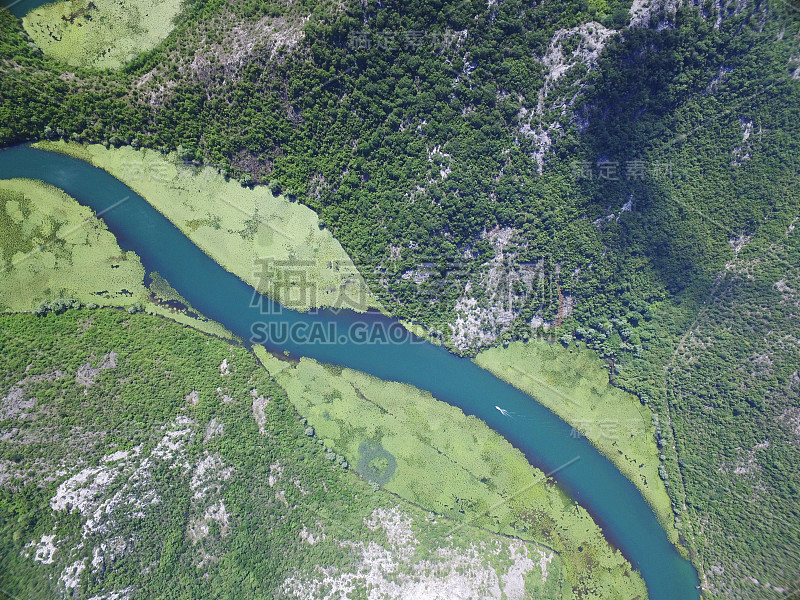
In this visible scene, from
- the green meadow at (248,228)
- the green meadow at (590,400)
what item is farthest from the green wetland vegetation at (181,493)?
the green meadow at (590,400)

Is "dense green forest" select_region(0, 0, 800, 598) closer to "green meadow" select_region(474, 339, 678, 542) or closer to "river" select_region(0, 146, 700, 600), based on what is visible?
"green meadow" select_region(474, 339, 678, 542)

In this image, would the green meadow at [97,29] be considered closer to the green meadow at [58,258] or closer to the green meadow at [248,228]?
the green meadow at [248,228]

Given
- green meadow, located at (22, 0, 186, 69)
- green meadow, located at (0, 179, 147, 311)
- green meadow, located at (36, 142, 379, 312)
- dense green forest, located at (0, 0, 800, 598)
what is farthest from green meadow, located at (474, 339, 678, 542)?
green meadow, located at (22, 0, 186, 69)

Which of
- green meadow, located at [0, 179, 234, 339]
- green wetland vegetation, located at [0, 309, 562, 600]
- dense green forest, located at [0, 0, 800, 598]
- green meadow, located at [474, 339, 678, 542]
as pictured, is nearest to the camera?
green wetland vegetation, located at [0, 309, 562, 600]

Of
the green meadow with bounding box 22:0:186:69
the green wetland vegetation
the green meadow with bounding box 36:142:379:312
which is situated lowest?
the green wetland vegetation

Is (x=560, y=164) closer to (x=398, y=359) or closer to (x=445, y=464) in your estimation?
(x=398, y=359)

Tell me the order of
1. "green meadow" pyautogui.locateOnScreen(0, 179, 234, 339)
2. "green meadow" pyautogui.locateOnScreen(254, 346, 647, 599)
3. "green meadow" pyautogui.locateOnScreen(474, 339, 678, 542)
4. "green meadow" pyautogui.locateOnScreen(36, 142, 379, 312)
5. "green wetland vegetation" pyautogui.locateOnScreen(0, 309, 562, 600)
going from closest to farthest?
"green wetland vegetation" pyautogui.locateOnScreen(0, 309, 562, 600)
"green meadow" pyautogui.locateOnScreen(0, 179, 234, 339)
"green meadow" pyautogui.locateOnScreen(36, 142, 379, 312)
"green meadow" pyautogui.locateOnScreen(254, 346, 647, 599)
"green meadow" pyautogui.locateOnScreen(474, 339, 678, 542)
